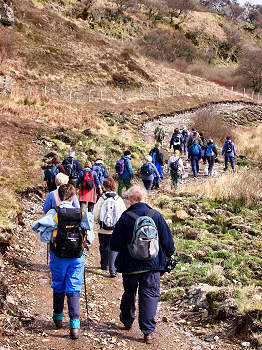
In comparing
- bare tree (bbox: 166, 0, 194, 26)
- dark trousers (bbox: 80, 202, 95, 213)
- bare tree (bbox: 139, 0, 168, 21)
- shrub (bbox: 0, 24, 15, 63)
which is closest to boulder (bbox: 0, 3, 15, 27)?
shrub (bbox: 0, 24, 15, 63)

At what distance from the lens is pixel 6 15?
42.0 m

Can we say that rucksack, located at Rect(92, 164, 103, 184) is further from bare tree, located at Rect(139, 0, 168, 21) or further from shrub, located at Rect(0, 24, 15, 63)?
bare tree, located at Rect(139, 0, 168, 21)

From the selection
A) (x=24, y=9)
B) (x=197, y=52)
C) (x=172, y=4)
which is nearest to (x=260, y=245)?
(x=24, y=9)

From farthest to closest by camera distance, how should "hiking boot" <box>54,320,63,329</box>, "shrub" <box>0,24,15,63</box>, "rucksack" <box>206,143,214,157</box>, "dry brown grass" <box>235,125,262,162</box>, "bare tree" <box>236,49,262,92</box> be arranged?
"bare tree" <box>236,49,262,92</box> → "shrub" <box>0,24,15,63</box> → "dry brown grass" <box>235,125,262,162</box> → "rucksack" <box>206,143,214,157</box> → "hiking boot" <box>54,320,63,329</box>

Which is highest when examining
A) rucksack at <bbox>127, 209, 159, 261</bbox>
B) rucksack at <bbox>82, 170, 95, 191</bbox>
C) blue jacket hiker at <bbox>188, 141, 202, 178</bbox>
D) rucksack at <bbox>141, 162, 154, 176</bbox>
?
blue jacket hiker at <bbox>188, 141, 202, 178</bbox>

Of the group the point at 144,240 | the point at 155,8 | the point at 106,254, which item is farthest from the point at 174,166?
the point at 155,8

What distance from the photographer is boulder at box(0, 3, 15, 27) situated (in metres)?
41.9

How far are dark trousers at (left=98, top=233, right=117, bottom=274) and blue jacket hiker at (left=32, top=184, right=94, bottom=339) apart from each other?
221cm

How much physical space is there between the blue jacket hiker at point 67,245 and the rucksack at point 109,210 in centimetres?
188

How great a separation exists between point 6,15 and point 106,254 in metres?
40.3

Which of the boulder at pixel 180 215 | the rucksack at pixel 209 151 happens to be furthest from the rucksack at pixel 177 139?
the boulder at pixel 180 215

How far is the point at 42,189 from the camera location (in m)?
12.8

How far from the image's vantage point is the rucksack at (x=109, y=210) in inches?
264

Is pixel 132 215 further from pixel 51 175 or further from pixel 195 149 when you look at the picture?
pixel 195 149
